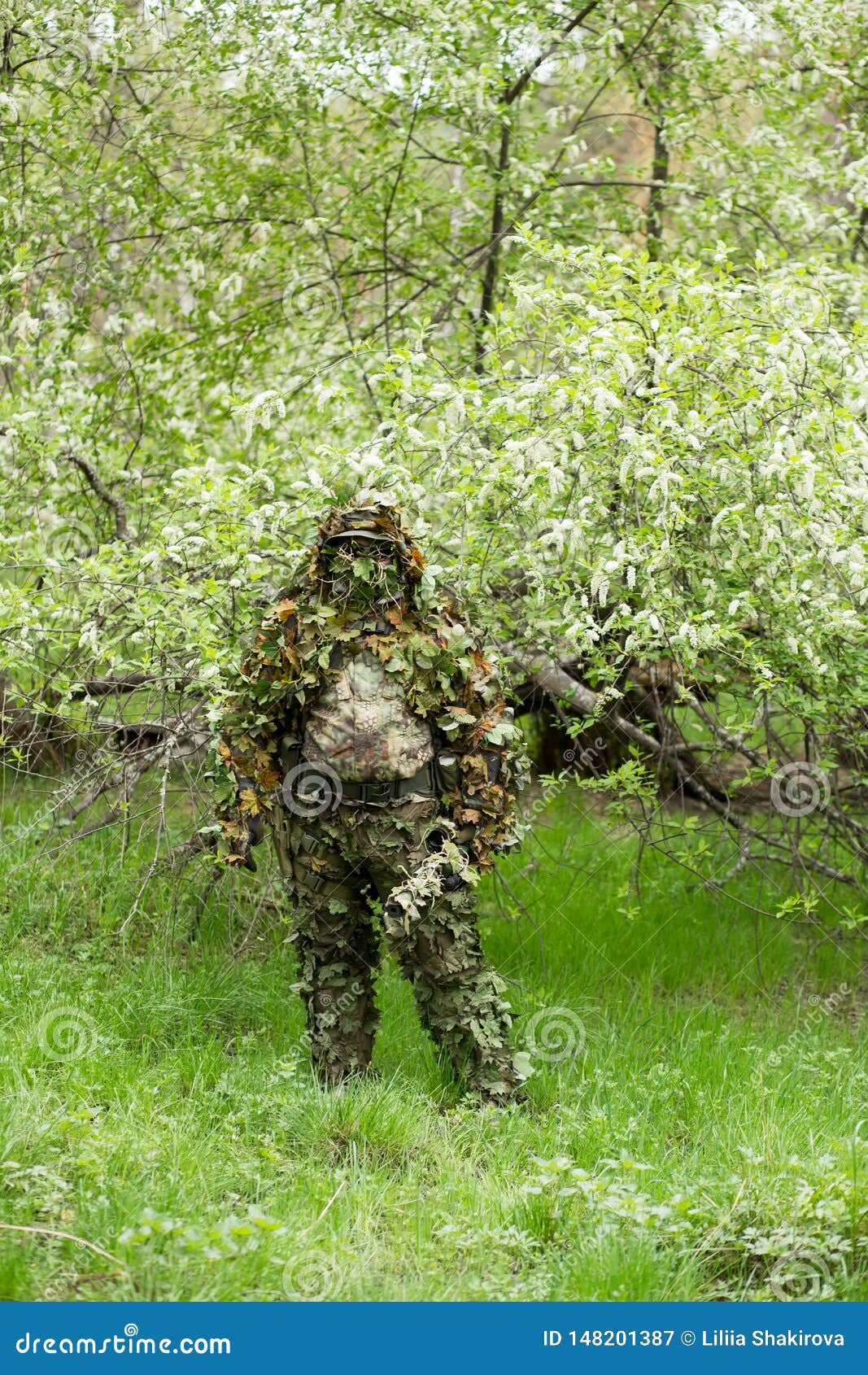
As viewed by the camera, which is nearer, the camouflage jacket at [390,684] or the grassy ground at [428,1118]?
the grassy ground at [428,1118]

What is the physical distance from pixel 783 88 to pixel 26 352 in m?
4.61

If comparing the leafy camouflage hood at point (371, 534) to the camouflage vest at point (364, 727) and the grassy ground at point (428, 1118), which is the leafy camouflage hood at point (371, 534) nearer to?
the camouflage vest at point (364, 727)

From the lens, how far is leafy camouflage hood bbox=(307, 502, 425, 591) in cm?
364

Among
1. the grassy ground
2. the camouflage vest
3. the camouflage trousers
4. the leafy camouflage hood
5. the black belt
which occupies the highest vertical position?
the leafy camouflage hood

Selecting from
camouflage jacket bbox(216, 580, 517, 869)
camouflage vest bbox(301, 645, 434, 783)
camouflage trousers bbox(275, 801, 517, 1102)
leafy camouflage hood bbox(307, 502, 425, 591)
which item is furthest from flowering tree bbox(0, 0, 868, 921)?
camouflage trousers bbox(275, 801, 517, 1102)

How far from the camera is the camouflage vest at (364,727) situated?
356cm

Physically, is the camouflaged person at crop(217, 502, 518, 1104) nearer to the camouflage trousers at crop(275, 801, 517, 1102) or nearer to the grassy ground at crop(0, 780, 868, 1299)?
the camouflage trousers at crop(275, 801, 517, 1102)

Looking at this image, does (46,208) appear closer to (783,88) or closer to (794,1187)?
(783,88)

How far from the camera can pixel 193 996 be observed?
454 centimetres

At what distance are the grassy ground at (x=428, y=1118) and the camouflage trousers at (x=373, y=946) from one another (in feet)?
0.51

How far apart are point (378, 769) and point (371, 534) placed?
27.8 inches

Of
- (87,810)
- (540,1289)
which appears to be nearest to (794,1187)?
(540,1289)

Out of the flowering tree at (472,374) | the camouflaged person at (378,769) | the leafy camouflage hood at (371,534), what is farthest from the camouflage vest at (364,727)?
the flowering tree at (472,374)

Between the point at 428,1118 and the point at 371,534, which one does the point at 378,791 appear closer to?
the point at 371,534
